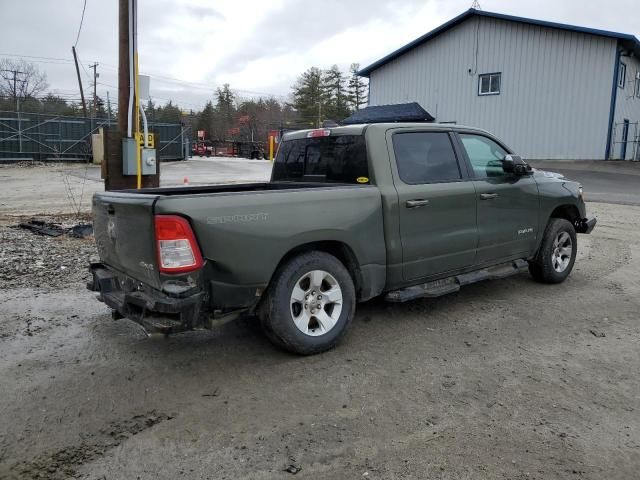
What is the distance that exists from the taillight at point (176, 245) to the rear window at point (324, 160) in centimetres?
167

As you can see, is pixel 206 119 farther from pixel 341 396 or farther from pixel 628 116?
pixel 341 396

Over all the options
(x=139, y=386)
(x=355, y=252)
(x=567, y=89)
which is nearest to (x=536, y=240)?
(x=355, y=252)

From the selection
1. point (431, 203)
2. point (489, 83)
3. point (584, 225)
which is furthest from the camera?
point (489, 83)

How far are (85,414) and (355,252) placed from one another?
7.15 ft

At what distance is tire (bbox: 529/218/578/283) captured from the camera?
5.98 meters

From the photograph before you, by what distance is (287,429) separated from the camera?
3035 mm

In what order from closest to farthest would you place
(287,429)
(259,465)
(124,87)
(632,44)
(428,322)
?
1. (259,465)
2. (287,429)
3. (428,322)
4. (124,87)
5. (632,44)

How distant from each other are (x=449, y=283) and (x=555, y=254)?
1985mm

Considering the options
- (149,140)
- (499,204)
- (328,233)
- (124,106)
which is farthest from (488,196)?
(124,106)

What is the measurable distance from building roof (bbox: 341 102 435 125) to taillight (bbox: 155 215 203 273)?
2524 cm

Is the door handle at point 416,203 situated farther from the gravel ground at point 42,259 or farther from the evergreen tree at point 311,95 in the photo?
the evergreen tree at point 311,95

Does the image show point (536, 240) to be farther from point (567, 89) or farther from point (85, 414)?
point (567, 89)

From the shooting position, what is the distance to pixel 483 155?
5.34 meters

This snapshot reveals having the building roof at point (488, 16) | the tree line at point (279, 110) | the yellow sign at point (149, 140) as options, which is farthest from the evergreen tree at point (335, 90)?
the yellow sign at point (149, 140)
